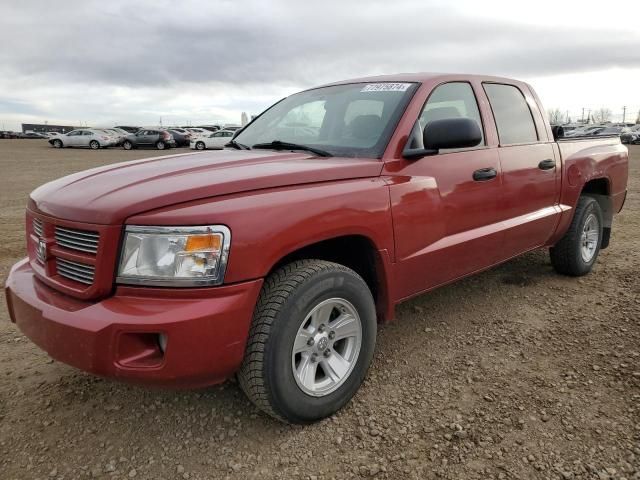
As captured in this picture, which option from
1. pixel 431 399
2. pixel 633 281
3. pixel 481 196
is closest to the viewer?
pixel 431 399

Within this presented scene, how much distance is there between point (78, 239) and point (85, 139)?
3483 centimetres

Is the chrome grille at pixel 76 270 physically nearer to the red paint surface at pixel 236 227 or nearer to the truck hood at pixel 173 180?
the red paint surface at pixel 236 227

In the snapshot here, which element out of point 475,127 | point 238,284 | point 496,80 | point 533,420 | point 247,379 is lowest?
point 533,420

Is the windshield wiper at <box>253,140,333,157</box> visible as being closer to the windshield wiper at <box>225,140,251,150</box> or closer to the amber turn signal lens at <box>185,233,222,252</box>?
the windshield wiper at <box>225,140,251,150</box>

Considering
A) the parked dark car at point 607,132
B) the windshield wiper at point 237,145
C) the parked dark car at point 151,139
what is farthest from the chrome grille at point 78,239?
the parked dark car at point 151,139

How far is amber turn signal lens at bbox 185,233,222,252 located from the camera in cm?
203

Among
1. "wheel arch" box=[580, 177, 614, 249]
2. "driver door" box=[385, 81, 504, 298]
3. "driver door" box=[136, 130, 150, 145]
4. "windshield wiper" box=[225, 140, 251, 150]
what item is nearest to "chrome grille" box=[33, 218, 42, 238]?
"windshield wiper" box=[225, 140, 251, 150]

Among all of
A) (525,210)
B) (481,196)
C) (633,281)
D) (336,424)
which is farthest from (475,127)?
(633,281)

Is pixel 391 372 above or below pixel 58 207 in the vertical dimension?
below

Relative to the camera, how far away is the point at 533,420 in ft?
8.18

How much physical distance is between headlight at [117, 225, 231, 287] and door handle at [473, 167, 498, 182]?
1.87 meters

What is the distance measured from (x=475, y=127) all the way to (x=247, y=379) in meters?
1.80

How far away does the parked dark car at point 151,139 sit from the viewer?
106 feet

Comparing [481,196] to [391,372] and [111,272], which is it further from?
[111,272]
